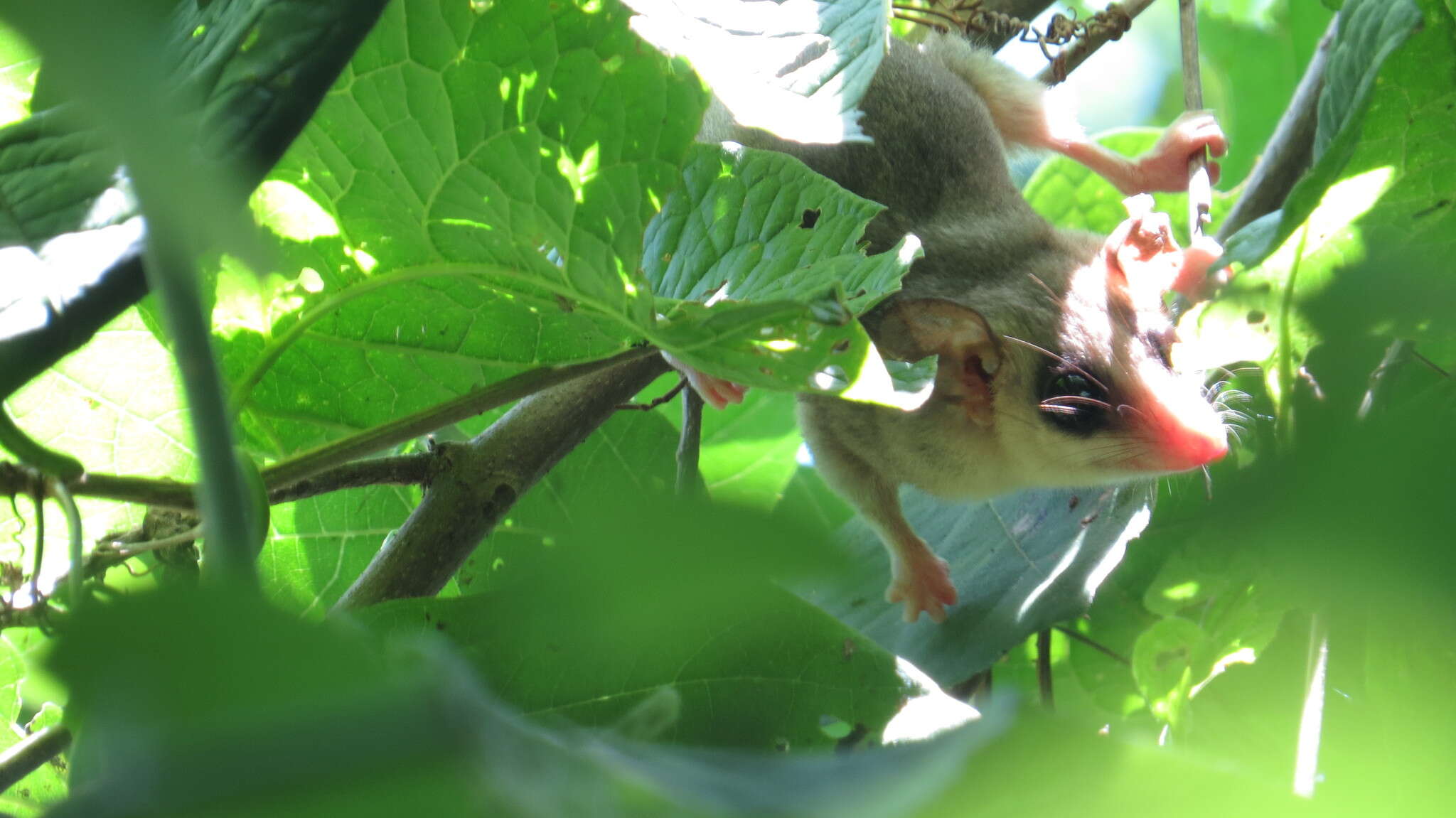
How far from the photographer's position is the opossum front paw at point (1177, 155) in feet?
10.1

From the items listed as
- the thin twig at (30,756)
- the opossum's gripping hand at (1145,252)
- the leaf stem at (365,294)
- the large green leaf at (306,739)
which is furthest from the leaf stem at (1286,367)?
the opossum's gripping hand at (1145,252)

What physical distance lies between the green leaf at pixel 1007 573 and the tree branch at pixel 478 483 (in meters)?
0.58

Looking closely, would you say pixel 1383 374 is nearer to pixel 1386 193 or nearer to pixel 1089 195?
pixel 1386 193

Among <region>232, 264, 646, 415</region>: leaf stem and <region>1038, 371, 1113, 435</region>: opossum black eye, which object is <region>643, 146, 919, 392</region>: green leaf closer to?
<region>232, 264, 646, 415</region>: leaf stem

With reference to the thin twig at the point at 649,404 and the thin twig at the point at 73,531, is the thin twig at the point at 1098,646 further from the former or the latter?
the thin twig at the point at 73,531

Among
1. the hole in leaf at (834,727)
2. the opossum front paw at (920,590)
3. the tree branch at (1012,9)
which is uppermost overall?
the tree branch at (1012,9)

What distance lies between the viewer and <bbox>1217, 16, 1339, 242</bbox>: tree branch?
2682mm

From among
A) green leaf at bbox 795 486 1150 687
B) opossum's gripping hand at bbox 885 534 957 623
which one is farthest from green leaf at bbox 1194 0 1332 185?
opossum's gripping hand at bbox 885 534 957 623

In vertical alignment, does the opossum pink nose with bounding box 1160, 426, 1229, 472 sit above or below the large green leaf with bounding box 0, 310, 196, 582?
below

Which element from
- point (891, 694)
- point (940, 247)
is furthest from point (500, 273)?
point (940, 247)

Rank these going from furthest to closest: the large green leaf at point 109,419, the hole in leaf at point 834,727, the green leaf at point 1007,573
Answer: the green leaf at point 1007,573
the large green leaf at point 109,419
the hole in leaf at point 834,727

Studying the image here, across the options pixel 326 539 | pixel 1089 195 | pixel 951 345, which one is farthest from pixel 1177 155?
pixel 326 539

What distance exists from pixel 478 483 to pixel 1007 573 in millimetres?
1216

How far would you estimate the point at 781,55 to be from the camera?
1637mm
